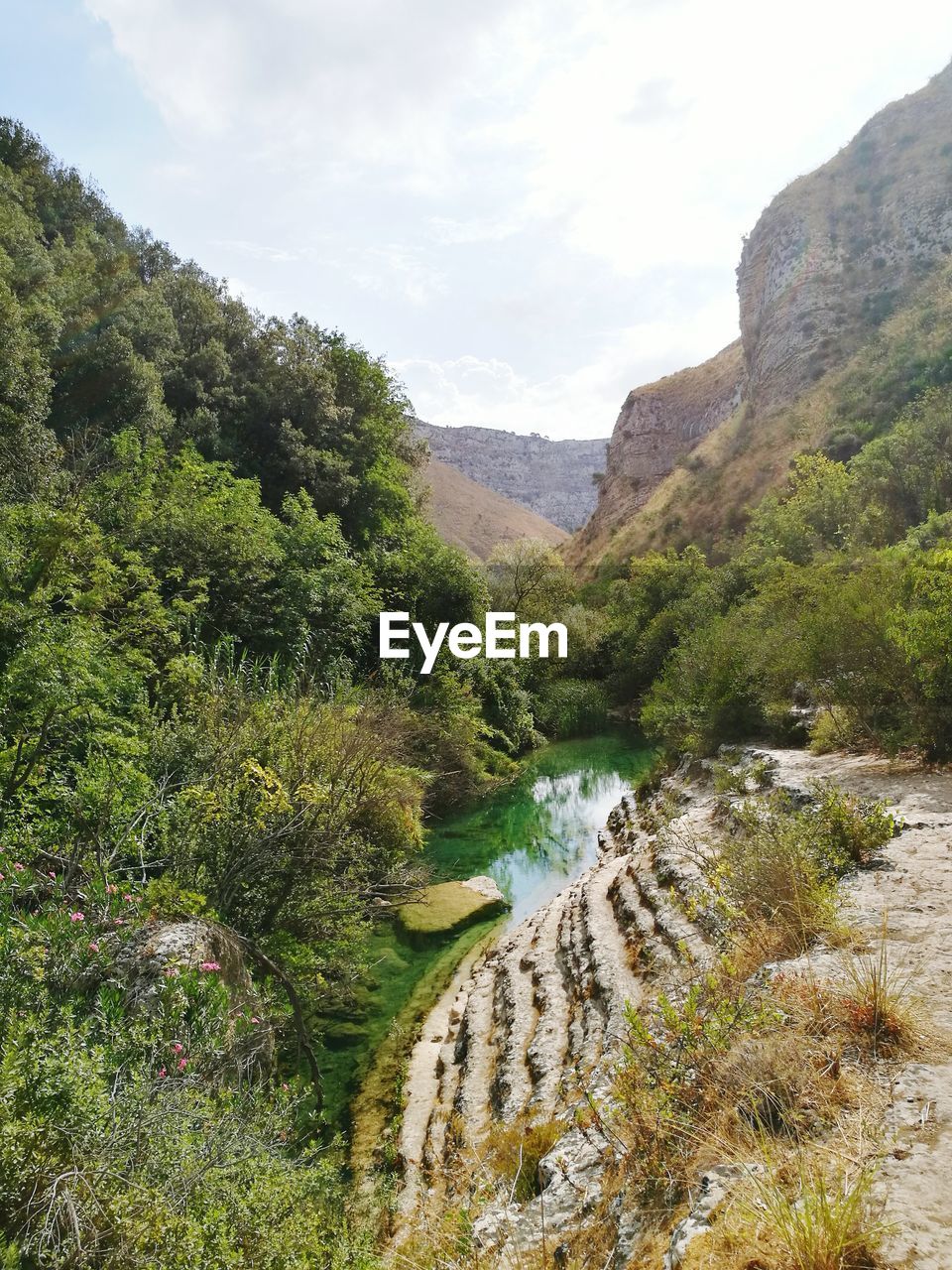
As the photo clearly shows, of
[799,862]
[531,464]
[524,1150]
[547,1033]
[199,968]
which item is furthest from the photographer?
[531,464]

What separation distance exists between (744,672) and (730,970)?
33.4 ft

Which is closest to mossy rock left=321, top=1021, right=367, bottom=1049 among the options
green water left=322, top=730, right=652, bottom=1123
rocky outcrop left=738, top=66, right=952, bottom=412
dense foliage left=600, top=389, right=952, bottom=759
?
green water left=322, top=730, right=652, bottom=1123

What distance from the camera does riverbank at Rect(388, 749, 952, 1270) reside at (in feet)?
8.77

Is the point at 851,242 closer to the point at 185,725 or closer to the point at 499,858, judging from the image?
the point at 499,858

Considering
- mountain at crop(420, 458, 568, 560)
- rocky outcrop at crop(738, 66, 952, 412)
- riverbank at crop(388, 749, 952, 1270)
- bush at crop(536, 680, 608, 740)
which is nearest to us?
riverbank at crop(388, 749, 952, 1270)

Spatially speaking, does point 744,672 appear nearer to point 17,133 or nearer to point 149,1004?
point 149,1004

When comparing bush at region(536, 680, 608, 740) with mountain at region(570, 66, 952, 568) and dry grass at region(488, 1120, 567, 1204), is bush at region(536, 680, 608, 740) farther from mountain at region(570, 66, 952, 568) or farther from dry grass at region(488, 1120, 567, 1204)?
dry grass at region(488, 1120, 567, 1204)

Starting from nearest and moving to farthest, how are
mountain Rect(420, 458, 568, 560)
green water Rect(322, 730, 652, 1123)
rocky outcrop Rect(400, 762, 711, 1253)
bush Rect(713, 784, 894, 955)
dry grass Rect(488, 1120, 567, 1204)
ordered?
1. rocky outcrop Rect(400, 762, 711, 1253)
2. dry grass Rect(488, 1120, 567, 1204)
3. bush Rect(713, 784, 894, 955)
4. green water Rect(322, 730, 652, 1123)
5. mountain Rect(420, 458, 568, 560)

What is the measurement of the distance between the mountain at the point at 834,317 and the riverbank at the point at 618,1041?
3041 centimetres

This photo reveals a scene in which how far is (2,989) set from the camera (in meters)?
3.64

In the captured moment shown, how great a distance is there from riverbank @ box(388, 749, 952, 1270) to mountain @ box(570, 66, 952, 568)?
3041cm

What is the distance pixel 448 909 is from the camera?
10.5 meters

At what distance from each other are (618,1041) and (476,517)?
95.0 m

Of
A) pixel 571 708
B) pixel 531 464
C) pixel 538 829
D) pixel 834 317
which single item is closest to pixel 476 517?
pixel 531 464
